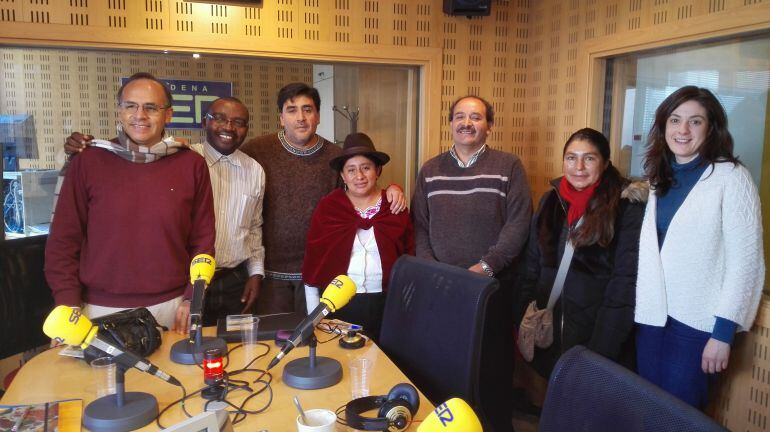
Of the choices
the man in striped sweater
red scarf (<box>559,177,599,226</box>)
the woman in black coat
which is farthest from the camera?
the man in striped sweater

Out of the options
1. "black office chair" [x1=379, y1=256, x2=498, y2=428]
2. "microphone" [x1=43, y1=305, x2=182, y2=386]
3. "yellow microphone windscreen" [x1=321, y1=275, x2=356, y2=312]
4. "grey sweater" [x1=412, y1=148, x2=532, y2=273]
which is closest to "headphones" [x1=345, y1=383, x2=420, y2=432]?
"yellow microphone windscreen" [x1=321, y1=275, x2=356, y2=312]

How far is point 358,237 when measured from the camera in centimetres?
268

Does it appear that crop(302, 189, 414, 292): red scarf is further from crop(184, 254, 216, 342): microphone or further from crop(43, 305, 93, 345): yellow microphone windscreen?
crop(43, 305, 93, 345): yellow microphone windscreen

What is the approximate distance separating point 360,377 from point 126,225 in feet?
3.95

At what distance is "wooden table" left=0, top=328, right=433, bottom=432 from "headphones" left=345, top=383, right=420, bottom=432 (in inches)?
1.4

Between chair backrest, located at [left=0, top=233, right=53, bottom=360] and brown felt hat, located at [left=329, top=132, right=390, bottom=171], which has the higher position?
brown felt hat, located at [left=329, top=132, right=390, bottom=171]

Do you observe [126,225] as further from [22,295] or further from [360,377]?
[360,377]

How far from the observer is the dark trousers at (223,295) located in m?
2.75

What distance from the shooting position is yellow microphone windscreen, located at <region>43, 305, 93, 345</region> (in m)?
1.33

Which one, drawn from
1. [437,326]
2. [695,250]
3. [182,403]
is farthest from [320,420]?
[695,250]

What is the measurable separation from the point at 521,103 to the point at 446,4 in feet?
2.81

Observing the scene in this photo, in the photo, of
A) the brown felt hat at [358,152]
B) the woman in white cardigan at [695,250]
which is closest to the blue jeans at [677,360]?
the woman in white cardigan at [695,250]

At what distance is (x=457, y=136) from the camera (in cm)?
296

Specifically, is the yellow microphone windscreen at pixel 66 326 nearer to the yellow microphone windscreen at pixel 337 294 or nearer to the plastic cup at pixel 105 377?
the plastic cup at pixel 105 377
